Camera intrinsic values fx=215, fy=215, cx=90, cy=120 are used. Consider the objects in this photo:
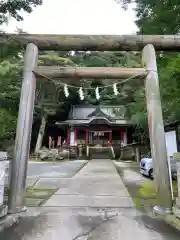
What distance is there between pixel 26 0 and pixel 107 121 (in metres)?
19.2

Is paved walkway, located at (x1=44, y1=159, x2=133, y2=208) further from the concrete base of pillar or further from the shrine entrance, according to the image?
the shrine entrance

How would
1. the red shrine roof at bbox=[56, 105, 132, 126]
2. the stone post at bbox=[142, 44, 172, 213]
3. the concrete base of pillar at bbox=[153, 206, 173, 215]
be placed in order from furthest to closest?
the red shrine roof at bbox=[56, 105, 132, 126] → the stone post at bbox=[142, 44, 172, 213] → the concrete base of pillar at bbox=[153, 206, 173, 215]

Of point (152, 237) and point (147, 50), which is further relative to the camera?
point (147, 50)

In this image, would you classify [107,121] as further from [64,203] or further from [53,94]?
[64,203]

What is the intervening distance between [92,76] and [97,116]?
19222mm

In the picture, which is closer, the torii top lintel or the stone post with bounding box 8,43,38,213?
the stone post with bounding box 8,43,38,213

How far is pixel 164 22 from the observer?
613 centimetres

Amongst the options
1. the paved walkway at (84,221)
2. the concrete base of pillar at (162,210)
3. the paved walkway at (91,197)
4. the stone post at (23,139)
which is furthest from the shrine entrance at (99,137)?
the concrete base of pillar at (162,210)

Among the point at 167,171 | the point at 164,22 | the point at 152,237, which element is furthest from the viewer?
the point at 164,22

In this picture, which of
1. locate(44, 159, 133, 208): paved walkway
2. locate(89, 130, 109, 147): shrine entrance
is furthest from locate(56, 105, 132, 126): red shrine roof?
locate(44, 159, 133, 208): paved walkway

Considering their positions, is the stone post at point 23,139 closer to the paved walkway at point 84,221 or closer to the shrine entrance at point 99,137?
the paved walkway at point 84,221

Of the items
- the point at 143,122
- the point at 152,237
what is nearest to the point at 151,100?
the point at 152,237

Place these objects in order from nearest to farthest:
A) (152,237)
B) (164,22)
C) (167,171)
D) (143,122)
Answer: (152,237) → (167,171) → (164,22) → (143,122)

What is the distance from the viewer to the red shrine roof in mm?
23792
